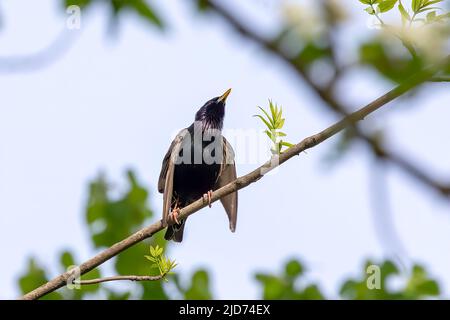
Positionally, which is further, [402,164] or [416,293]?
[416,293]

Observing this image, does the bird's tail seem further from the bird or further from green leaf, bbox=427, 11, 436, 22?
green leaf, bbox=427, 11, 436, 22

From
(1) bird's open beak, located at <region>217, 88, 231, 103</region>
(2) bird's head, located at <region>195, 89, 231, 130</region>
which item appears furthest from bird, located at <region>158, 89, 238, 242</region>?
(1) bird's open beak, located at <region>217, 88, 231, 103</region>

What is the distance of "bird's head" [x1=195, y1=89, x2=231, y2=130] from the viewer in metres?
8.20

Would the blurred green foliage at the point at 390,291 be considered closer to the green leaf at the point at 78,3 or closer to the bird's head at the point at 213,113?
the bird's head at the point at 213,113

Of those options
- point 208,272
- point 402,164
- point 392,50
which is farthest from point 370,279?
point 402,164

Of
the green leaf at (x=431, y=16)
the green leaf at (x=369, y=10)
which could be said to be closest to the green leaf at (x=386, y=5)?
the green leaf at (x=369, y=10)

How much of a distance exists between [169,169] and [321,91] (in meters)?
5.73

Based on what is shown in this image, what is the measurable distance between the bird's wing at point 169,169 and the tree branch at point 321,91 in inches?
188

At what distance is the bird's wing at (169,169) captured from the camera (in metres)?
6.47

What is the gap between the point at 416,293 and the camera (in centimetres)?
834

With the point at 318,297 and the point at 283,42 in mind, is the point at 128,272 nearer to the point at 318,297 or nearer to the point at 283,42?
the point at 318,297
